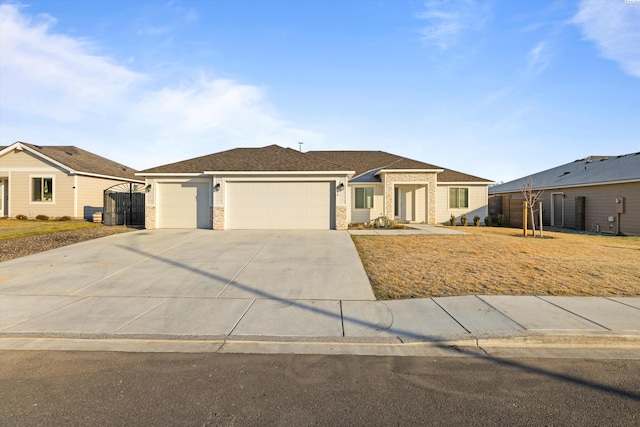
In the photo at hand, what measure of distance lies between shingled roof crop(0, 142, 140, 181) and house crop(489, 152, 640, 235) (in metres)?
29.3

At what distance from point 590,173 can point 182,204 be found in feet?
84.5

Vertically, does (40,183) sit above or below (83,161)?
below

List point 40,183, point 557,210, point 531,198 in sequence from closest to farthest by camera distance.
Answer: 1. point 531,198
2. point 40,183
3. point 557,210

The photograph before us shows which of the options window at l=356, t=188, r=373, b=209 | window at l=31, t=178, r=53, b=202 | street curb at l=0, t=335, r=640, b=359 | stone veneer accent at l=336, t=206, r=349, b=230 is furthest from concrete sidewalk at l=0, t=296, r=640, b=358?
window at l=31, t=178, r=53, b=202

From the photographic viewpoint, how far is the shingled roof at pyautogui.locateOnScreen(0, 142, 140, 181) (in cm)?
2342

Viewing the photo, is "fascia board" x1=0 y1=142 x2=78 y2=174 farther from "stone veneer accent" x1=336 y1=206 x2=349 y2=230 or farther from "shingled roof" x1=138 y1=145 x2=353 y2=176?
"stone veneer accent" x1=336 y1=206 x2=349 y2=230

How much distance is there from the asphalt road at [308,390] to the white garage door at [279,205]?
12.9 metres

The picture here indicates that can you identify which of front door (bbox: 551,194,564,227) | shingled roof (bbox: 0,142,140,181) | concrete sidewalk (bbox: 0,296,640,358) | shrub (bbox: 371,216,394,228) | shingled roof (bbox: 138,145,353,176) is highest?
shingled roof (bbox: 0,142,140,181)

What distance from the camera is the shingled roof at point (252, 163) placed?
17500mm

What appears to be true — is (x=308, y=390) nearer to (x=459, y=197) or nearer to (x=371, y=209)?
(x=371, y=209)

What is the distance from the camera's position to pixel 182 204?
59.8ft

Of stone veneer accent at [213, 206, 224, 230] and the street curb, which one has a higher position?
stone veneer accent at [213, 206, 224, 230]

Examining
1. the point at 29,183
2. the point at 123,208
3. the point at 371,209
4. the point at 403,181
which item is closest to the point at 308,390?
the point at 371,209

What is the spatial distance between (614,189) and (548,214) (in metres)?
5.48
